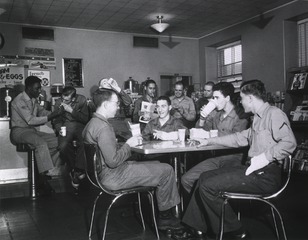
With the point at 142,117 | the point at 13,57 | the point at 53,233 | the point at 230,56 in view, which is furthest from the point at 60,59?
the point at 53,233

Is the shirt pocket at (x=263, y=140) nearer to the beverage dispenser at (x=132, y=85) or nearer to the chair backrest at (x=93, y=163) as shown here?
the chair backrest at (x=93, y=163)

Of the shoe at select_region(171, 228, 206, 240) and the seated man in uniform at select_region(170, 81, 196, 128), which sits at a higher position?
the seated man in uniform at select_region(170, 81, 196, 128)

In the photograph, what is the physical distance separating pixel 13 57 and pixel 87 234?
224 inches

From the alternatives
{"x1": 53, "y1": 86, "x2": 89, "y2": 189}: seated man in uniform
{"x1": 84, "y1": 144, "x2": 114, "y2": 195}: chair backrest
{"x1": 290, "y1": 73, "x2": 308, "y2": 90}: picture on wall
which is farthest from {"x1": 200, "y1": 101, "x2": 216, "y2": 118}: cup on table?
{"x1": 290, "y1": 73, "x2": 308, "y2": 90}: picture on wall

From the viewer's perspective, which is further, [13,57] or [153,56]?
[153,56]

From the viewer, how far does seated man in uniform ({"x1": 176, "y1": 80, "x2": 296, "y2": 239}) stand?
100 inches

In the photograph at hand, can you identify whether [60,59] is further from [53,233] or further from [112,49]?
[53,233]

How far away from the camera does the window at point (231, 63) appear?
8500mm

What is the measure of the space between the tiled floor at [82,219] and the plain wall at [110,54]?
13.6ft

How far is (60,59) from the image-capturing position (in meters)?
8.06

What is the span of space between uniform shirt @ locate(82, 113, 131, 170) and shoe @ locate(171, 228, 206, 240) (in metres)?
0.81

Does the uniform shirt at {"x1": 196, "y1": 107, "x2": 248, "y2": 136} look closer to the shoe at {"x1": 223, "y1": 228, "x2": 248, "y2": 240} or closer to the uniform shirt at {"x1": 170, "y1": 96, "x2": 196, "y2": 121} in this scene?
the shoe at {"x1": 223, "y1": 228, "x2": 248, "y2": 240}

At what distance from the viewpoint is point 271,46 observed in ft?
23.1

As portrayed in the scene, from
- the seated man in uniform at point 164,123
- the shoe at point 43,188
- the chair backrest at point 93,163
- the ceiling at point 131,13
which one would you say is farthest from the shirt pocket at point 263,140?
the ceiling at point 131,13
